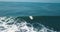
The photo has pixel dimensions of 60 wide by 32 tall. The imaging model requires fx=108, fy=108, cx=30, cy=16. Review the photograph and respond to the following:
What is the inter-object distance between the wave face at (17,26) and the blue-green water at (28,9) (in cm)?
10

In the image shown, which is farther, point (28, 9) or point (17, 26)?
point (28, 9)

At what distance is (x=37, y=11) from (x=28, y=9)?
13 centimetres

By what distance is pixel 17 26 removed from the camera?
1.37m

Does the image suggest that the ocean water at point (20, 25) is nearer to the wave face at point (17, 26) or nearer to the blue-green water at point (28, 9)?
the wave face at point (17, 26)

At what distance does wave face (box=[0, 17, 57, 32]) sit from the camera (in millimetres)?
1350

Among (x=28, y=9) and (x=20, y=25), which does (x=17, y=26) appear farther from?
(x=28, y=9)

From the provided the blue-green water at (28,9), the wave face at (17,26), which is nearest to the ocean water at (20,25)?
the wave face at (17,26)

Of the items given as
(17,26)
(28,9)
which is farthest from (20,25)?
(28,9)

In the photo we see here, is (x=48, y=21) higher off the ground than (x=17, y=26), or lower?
higher

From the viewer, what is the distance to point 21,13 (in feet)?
4.86

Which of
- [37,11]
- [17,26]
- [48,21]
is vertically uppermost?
[37,11]

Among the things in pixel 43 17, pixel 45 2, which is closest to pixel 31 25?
pixel 43 17

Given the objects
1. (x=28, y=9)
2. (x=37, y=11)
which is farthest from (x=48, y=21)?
(x=28, y=9)

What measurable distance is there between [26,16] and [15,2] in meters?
0.29
